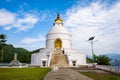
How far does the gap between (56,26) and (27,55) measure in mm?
15967

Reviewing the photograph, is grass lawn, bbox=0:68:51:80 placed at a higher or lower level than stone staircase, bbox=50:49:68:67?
lower

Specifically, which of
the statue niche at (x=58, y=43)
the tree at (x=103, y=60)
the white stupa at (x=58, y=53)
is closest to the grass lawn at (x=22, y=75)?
the white stupa at (x=58, y=53)

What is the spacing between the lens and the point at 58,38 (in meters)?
39.2

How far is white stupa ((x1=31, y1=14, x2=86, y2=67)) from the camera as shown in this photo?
3359 cm

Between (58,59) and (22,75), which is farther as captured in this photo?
(58,59)

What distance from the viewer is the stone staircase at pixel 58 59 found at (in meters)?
32.4

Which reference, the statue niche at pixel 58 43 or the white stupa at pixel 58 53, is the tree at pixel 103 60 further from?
the statue niche at pixel 58 43

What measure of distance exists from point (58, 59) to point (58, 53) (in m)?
2.38

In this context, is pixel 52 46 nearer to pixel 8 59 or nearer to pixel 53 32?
pixel 53 32

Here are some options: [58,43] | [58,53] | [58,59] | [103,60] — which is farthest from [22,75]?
[103,60]

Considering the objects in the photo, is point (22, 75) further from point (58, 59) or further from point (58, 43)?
point (58, 43)

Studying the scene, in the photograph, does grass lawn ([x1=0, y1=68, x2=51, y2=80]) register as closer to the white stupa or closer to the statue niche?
the white stupa

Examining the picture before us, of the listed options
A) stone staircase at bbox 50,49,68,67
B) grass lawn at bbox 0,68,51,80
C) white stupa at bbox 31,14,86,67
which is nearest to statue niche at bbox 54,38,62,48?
white stupa at bbox 31,14,86,67

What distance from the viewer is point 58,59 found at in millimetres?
33688
